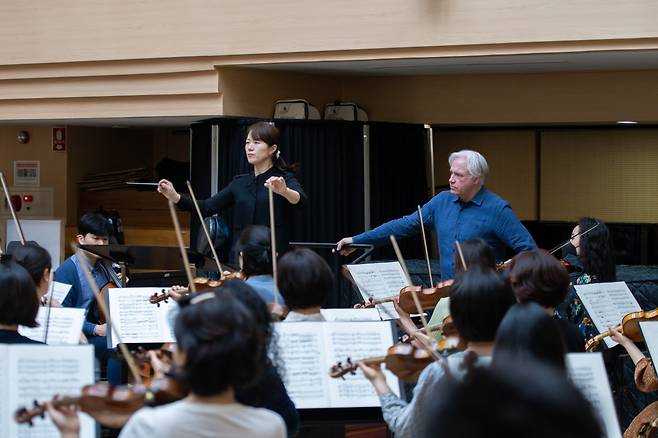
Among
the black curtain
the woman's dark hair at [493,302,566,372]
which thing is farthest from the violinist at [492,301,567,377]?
the black curtain

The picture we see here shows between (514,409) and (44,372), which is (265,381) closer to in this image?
(44,372)

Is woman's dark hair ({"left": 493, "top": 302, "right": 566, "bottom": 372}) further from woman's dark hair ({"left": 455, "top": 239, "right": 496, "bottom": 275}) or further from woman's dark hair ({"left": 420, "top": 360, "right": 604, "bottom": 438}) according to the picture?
woman's dark hair ({"left": 455, "top": 239, "right": 496, "bottom": 275})

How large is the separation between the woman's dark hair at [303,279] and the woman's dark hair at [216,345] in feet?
4.26

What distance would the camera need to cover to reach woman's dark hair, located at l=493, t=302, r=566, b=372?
7.98 feet

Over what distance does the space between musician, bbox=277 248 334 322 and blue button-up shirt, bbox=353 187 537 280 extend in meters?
1.48

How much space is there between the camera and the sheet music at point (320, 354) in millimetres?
3502

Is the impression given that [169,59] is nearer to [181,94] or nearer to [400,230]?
[181,94]

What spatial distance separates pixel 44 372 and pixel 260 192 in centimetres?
292

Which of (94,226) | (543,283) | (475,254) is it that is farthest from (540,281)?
(94,226)

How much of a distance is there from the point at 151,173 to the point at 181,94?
304 centimetres

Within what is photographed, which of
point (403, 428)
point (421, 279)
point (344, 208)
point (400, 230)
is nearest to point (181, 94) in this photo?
point (344, 208)

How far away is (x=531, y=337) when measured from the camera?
2.45m

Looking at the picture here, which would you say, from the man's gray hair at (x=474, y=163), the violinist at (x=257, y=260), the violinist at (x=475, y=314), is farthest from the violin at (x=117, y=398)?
the man's gray hair at (x=474, y=163)

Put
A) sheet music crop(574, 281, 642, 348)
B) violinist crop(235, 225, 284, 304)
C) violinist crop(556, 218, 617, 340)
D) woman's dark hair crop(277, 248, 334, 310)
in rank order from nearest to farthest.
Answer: woman's dark hair crop(277, 248, 334, 310)
violinist crop(235, 225, 284, 304)
sheet music crop(574, 281, 642, 348)
violinist crop(556, 218, 617, 340)
